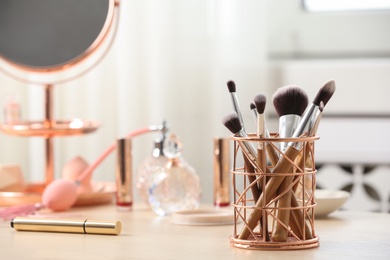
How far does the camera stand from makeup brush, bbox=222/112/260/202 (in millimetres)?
823

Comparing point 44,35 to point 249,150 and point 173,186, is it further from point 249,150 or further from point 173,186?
point 249,150

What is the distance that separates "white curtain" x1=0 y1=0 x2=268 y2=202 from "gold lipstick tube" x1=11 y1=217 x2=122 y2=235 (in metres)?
0.74

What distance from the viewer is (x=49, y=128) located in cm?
129

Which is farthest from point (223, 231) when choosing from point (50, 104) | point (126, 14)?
point (126, 14)

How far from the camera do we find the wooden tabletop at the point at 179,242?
0.81 metres

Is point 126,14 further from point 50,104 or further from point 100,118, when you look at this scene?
point 50,104

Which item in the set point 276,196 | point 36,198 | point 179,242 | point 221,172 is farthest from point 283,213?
point 36,198

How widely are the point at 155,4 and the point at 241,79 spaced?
0.25m

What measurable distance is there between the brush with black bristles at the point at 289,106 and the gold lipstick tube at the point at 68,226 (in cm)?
24

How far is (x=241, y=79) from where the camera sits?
168cm

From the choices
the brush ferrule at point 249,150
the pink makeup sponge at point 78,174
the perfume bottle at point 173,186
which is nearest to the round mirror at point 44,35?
the pink makeup sponge at point 78,174

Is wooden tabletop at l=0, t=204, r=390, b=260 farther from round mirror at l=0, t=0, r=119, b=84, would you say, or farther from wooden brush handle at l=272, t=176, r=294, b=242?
round mirror at l=0, t=0, r=119, b=84

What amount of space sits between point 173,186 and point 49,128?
0.92ft

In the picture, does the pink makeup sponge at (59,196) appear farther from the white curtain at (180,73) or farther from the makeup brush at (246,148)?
the white curtain at (180,73)
